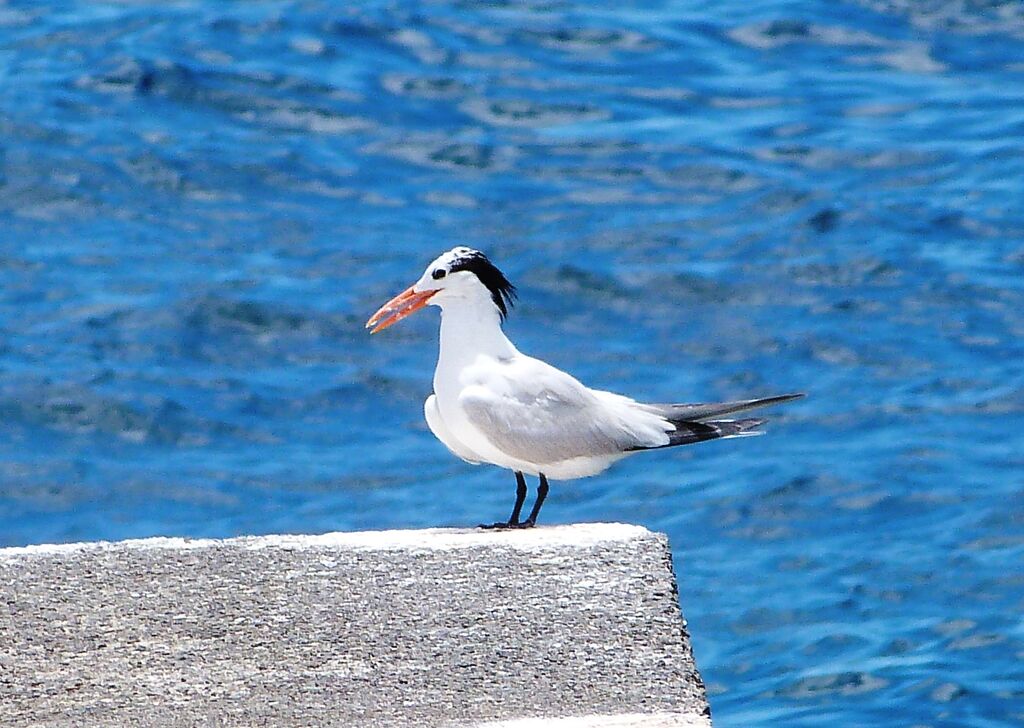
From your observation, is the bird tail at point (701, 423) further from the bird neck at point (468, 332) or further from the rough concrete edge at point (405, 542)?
the rough concrete edge at point (405, 542)

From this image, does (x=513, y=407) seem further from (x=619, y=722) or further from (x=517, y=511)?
(x=619, y=722)

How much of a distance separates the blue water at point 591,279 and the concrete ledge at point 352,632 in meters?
3.93

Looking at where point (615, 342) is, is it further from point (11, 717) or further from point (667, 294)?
point (11, 717)

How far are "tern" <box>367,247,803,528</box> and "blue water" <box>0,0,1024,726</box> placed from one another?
8.59 feet

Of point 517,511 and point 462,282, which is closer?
point 517,511

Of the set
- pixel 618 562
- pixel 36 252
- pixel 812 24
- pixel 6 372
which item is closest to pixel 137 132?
pixel 36 252

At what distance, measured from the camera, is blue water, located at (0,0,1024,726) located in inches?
360

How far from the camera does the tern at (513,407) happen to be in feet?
17.8

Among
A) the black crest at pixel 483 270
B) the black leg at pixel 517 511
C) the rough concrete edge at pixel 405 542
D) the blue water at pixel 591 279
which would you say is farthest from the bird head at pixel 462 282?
the blue water at pixel 591 279

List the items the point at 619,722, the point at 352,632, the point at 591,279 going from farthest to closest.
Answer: the point at 591,279 → the point at 352,632 → the point at 619,722

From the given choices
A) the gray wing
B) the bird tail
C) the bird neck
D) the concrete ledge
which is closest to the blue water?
the bird tail

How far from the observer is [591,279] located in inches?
456

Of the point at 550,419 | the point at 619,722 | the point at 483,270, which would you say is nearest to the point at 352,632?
the point at 619,722

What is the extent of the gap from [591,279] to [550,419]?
620cm
